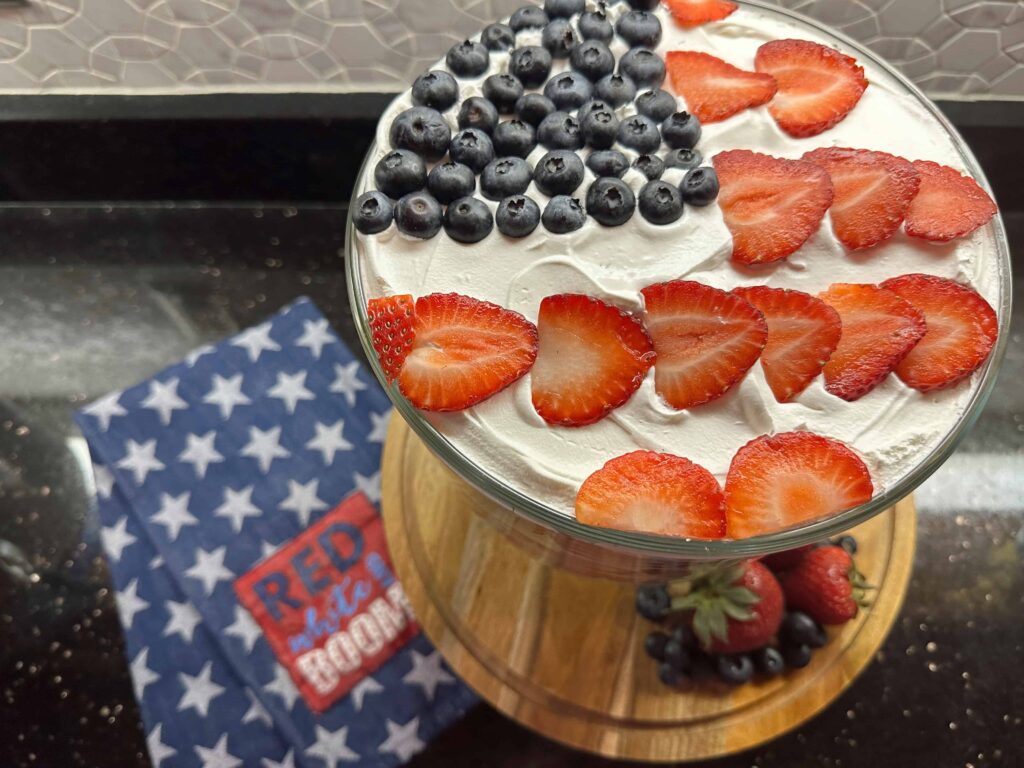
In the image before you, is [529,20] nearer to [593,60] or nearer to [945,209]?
[593,60]

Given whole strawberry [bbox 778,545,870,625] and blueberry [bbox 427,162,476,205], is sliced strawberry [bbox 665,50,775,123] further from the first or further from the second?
whole strawberry [bbox 778,545,870,625]

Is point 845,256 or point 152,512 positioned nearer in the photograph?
point 845,256

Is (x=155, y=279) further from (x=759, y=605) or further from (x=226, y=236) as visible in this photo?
(x=759, y=605)

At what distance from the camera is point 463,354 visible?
2.44 feet

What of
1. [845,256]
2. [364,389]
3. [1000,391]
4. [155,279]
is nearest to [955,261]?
[845,256]

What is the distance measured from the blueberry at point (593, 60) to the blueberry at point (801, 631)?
668 mm

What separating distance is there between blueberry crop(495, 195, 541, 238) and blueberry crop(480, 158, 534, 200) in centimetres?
2

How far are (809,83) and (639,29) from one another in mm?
180

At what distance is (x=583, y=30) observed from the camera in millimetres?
883

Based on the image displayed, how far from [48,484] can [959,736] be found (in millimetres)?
1347

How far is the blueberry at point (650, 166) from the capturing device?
806 millimetres

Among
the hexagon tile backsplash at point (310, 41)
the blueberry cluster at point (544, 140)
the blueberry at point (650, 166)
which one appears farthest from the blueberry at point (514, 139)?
the hexagon tile backsplash at point (310, 41)

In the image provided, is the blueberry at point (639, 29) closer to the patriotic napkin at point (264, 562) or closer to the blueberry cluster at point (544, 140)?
the blueberry cluster at point (544, 140)

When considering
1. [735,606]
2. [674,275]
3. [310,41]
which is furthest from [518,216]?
[310,41]
